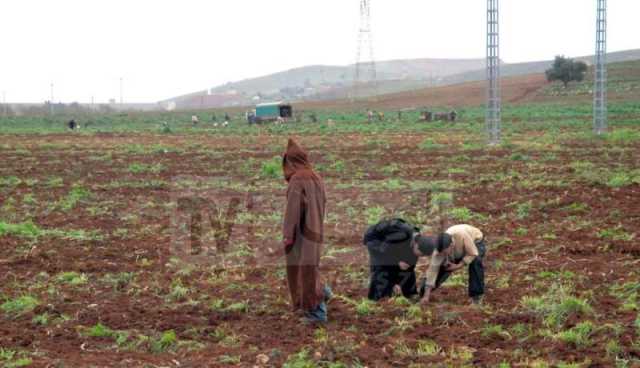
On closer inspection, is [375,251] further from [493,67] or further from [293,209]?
[493,67]

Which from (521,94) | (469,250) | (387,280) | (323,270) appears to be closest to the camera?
(469,250)

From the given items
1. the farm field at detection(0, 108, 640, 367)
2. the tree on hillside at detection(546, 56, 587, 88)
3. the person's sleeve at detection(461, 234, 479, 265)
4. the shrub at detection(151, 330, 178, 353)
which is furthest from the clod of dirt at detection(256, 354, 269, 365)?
the tree on hillside at detection(546, 56, 587, 88)

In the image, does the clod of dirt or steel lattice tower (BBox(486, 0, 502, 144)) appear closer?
the clod of dirt

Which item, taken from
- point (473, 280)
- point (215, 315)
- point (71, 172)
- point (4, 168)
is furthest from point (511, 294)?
point (4, 168)

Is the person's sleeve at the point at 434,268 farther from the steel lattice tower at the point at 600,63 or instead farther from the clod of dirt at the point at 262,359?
the steel lattice tower at the point at 600,63

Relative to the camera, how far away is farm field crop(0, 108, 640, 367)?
283 inches

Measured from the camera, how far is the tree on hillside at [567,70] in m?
84.6

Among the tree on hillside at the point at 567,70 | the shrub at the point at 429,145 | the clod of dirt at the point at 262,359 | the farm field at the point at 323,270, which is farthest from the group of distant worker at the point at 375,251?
the tree on hillside at the point at 567,70

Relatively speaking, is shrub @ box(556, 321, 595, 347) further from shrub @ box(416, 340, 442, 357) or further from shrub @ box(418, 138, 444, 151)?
shrub @ box(418, 138, 444, 151)

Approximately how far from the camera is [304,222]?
8.16 meters

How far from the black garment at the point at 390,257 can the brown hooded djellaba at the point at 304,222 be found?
863 millimetres

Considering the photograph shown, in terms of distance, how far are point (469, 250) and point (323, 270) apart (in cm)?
235

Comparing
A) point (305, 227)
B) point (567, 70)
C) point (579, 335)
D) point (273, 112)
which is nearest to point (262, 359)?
point (305, 227)

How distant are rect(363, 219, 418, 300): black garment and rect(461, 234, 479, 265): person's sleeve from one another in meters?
0.49
